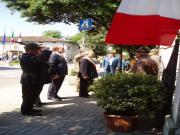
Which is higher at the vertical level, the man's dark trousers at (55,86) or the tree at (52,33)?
the tree at (52,33)

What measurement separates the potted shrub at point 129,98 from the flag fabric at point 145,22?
1.92 metres

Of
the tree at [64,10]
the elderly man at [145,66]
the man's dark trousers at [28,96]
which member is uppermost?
the tree at [64,10]

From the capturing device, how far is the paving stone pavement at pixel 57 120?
25.4 feet

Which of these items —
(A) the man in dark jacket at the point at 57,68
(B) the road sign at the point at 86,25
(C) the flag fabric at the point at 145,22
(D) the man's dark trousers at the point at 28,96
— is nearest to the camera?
(C) the flag fabric at the point at 145,22

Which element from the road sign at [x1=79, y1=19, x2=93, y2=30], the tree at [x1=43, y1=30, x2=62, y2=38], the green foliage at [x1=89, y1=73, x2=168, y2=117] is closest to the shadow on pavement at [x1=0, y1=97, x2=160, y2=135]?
the green foliage at [x1=89, y1=73, x2=168, y2=117]

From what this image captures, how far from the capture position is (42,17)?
94.3 feet

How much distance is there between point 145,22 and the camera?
5.72 meters

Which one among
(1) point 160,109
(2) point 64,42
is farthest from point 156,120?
(2) point 64,42

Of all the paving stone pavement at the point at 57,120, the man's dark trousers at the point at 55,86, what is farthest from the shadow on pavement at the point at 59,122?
the man's dark trousers at the point at 55,86

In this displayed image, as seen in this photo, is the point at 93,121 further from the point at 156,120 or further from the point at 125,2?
the point at 125,2

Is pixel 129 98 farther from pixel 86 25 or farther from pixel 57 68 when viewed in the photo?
pixel 86 25

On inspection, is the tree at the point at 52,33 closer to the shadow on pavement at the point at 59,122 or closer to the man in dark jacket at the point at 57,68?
the man in dark jacket at the point at 57,68

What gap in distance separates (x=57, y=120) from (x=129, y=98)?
1.96m

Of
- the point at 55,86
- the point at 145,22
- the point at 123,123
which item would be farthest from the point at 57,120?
the point at 145,22
